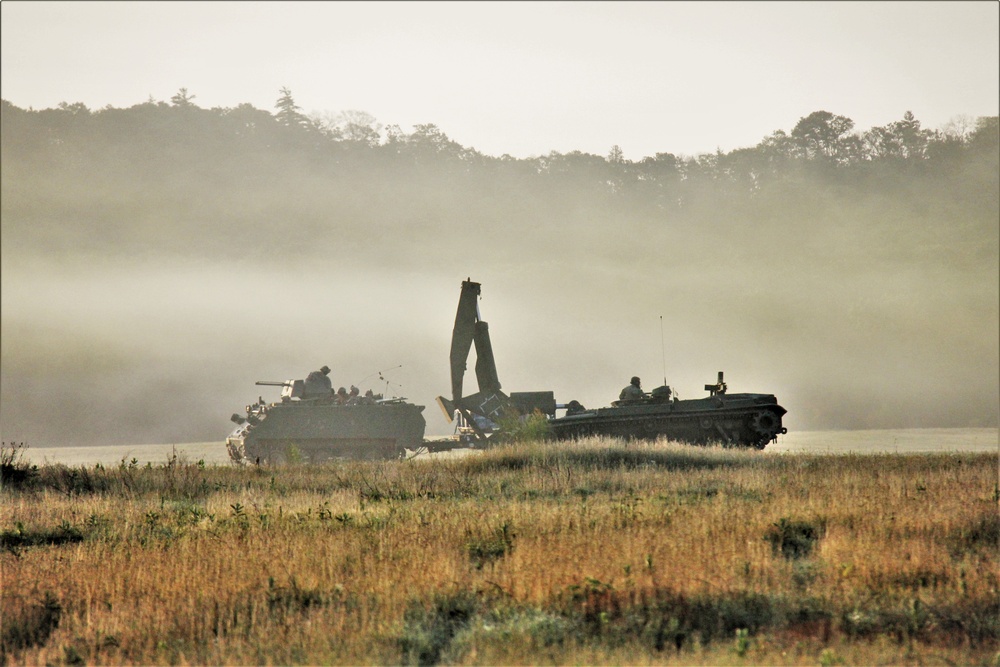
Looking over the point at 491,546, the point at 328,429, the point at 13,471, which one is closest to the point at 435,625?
the point at 491,546

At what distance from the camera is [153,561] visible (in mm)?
12992

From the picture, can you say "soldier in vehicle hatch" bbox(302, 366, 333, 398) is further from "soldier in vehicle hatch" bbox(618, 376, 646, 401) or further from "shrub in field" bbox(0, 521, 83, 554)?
"shrub in field" bbox(0, 521, 83, 554)

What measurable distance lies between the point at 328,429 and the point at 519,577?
2291cm

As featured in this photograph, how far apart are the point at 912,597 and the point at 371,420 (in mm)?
24597

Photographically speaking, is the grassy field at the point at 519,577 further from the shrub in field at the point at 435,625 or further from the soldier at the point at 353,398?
the soldier at the point at 353,398

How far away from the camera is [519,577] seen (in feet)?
36.2

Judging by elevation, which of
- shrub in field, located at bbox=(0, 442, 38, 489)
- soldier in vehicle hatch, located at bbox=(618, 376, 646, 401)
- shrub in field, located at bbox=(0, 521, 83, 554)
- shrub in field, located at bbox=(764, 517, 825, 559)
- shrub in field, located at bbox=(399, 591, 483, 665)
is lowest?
shrub in field, located at bbox=(399, 591, 483, 665)

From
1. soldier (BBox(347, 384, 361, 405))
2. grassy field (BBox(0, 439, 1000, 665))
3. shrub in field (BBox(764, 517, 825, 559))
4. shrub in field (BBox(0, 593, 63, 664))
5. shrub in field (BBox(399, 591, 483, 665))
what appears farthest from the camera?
soldier (BBox(347, 384, 361, 405))

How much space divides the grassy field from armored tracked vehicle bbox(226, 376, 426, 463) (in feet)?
46.0

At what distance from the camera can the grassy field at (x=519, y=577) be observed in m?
9.31

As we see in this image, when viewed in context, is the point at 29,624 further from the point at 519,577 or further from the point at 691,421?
the point at 691,421

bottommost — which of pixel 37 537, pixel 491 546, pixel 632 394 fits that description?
pixel 491 546

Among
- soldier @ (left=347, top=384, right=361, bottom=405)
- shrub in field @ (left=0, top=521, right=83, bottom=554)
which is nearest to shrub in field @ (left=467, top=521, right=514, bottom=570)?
shrub in field @ (left=0, top=521, right=83, bottom=554)

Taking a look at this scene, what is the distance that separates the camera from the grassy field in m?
9.31
